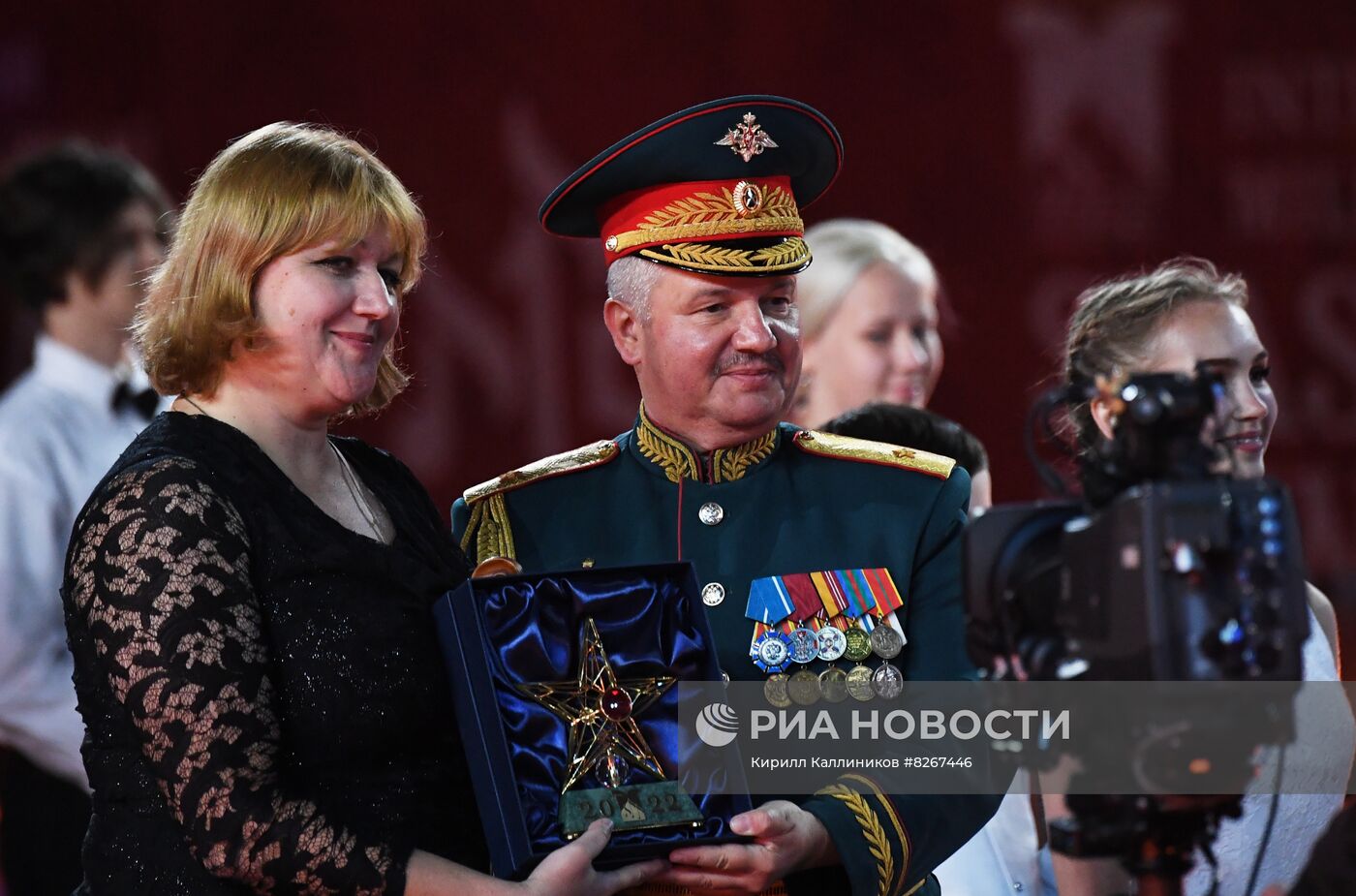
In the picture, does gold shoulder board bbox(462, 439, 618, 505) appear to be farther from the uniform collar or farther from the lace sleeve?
the lace sleeve

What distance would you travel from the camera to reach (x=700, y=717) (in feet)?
6.17

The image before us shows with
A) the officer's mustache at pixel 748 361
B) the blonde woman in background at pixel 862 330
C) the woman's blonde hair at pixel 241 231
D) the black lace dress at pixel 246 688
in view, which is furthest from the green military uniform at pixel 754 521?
the blonde woman in background at pixel 862 330

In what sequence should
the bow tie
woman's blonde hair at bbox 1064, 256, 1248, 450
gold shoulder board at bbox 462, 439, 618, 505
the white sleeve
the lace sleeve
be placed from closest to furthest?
the lace sleeve
gold shoulder board at bbox 462, 439, 618, 505
woman's blonde hair at bbox 1064, 256, 1248, 450
the white sleeve
the bow tie

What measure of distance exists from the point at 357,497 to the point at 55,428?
64.9 inches

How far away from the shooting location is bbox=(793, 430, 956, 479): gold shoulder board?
7.25 ft

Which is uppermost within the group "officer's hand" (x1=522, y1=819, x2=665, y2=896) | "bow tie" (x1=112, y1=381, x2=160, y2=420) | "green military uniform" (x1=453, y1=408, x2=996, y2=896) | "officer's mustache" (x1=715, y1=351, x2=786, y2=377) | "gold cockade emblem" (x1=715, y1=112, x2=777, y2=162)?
"gold cockade emblem" (x1=715, y1=112, x2=777, y2=162)

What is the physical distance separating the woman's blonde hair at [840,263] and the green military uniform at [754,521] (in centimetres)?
136

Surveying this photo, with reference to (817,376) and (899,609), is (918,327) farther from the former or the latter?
(899,609)

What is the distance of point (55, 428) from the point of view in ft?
11.2

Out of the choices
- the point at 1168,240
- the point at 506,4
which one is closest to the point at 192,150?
the point at 506,4

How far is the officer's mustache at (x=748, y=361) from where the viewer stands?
215 cm

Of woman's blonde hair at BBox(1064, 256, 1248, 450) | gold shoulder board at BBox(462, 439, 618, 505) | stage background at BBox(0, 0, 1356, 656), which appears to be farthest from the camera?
stage background at BBox(0, 0, 1356, 656)

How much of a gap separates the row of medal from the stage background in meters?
3.04

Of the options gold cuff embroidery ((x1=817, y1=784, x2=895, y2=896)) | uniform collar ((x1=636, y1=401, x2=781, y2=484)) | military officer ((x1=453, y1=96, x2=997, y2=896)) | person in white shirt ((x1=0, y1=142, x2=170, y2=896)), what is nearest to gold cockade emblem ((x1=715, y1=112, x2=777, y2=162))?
military officer ((x1=453, y1=96, x2=997, y2=896))
